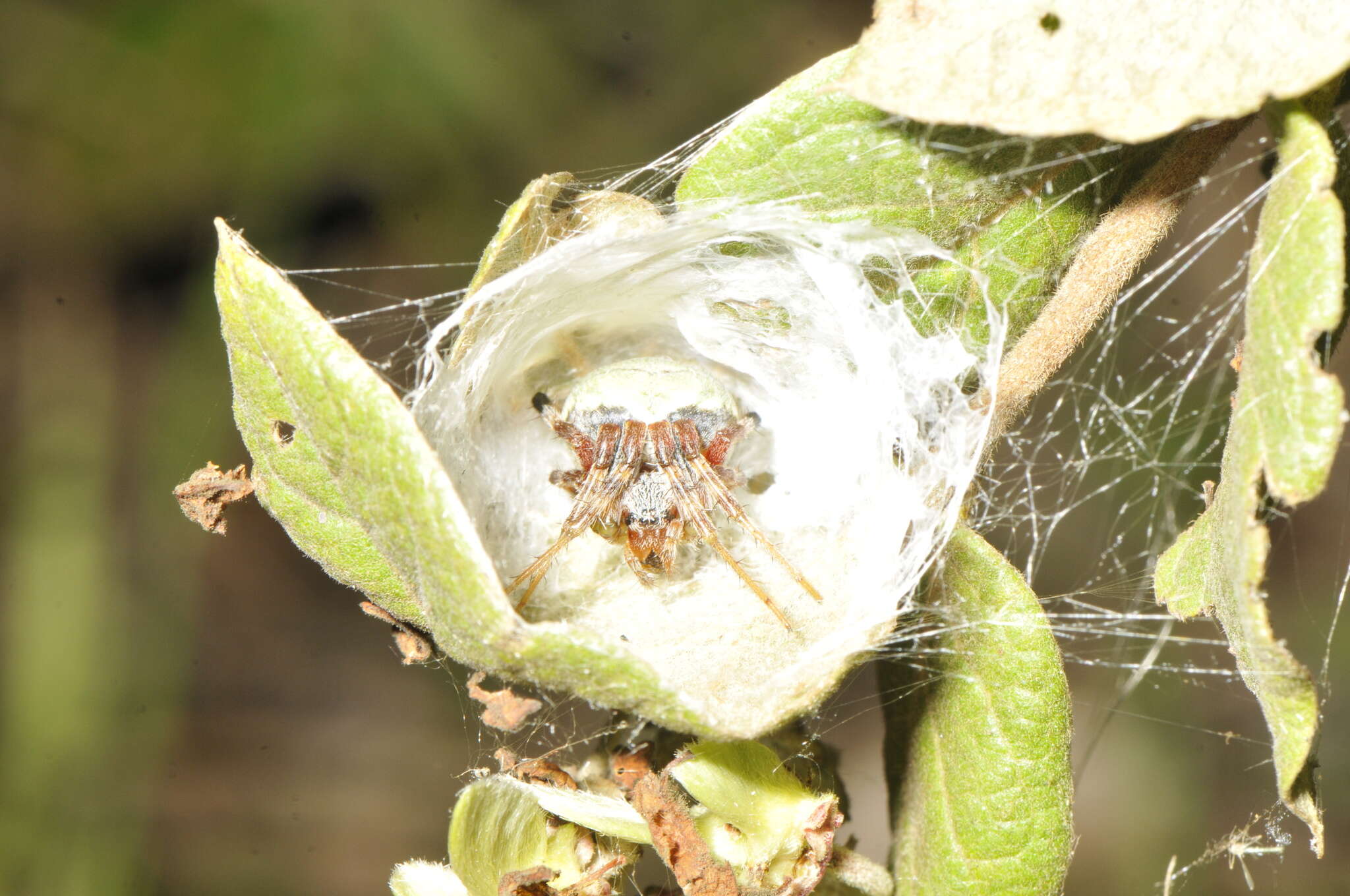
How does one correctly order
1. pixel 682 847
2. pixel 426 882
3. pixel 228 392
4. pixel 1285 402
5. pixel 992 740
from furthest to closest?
pixel 228 392, pixel 992 740, pixel 426 882, pixel 682 847, pixel 1285 402

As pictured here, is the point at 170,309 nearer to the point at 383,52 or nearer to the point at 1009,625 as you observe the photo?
the point at 383,52

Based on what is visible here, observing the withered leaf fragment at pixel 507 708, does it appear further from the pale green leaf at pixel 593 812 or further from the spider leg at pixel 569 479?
the spider leg at pixel 569 479

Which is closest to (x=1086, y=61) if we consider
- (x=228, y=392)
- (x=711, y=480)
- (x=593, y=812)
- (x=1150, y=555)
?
(x=711, y=480)

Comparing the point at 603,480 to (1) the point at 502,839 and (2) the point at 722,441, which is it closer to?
(2) the point at 722,441

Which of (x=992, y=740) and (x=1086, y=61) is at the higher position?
(x=1086, y=61)

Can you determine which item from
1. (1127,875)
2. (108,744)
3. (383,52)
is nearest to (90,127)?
(383,52)

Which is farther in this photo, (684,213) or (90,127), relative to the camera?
(90,127)
